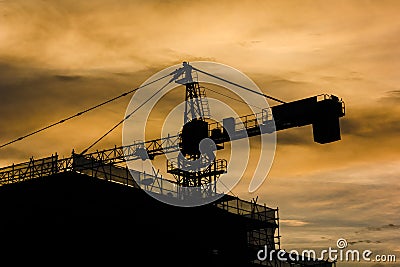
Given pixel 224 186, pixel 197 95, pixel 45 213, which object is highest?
pixel 197 95

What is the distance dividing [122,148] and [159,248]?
72.0 ft

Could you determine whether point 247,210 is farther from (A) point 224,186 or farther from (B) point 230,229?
(A) point 224,186

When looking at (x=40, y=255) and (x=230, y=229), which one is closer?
(x=40, y=255)

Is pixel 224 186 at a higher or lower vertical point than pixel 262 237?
higher

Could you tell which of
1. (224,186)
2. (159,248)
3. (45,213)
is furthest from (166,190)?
(224,186)

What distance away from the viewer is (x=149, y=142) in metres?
96.7

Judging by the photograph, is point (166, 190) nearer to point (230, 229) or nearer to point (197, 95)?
point (230, 229)

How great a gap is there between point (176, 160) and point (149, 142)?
6.76 metres

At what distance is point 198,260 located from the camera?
255 feet

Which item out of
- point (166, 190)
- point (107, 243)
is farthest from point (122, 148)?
point (107, 243)

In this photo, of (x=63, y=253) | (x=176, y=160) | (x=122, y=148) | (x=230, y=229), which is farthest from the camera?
(x=176, y=160)

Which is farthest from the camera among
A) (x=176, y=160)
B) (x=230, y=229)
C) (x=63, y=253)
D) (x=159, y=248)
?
(x=176, y=160)

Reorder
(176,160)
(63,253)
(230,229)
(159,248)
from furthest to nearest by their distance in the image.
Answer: (176,160) < (230,229) < (159,248) < (63,253)

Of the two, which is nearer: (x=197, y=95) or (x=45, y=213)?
(x=45, y=213)
